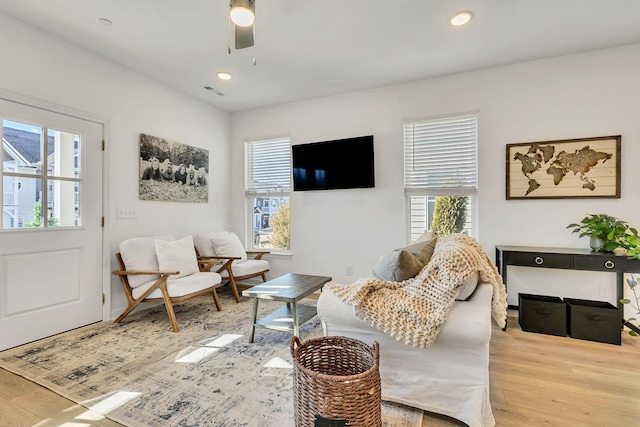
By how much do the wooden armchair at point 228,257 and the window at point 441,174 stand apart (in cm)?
202

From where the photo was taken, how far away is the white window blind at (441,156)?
3.42 metres

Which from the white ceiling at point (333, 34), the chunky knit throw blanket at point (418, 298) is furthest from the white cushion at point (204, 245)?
the chunky knit throw blanket at point (418, 298)

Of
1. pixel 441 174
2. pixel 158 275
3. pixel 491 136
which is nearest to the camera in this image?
pixel 158 275

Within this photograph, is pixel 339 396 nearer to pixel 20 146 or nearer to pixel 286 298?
pixel 286 298

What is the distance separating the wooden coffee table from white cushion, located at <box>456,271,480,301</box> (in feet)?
4.01

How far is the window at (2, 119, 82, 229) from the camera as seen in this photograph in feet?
7.93

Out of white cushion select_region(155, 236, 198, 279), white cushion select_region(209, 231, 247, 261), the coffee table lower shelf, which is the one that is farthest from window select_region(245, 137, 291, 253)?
the coffee table lower shelf

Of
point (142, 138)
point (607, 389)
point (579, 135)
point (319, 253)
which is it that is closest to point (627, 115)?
point (579, 135)

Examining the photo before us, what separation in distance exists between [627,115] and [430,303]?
301 cm

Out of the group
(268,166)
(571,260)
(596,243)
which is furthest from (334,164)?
(596,243)

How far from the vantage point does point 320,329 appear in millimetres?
2822

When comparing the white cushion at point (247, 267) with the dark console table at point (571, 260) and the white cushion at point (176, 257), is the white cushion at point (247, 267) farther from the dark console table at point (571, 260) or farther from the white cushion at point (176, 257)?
the dark console table at point (571, 260)

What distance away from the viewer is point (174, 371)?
2092 millimetres

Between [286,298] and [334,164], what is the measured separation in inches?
81.1
